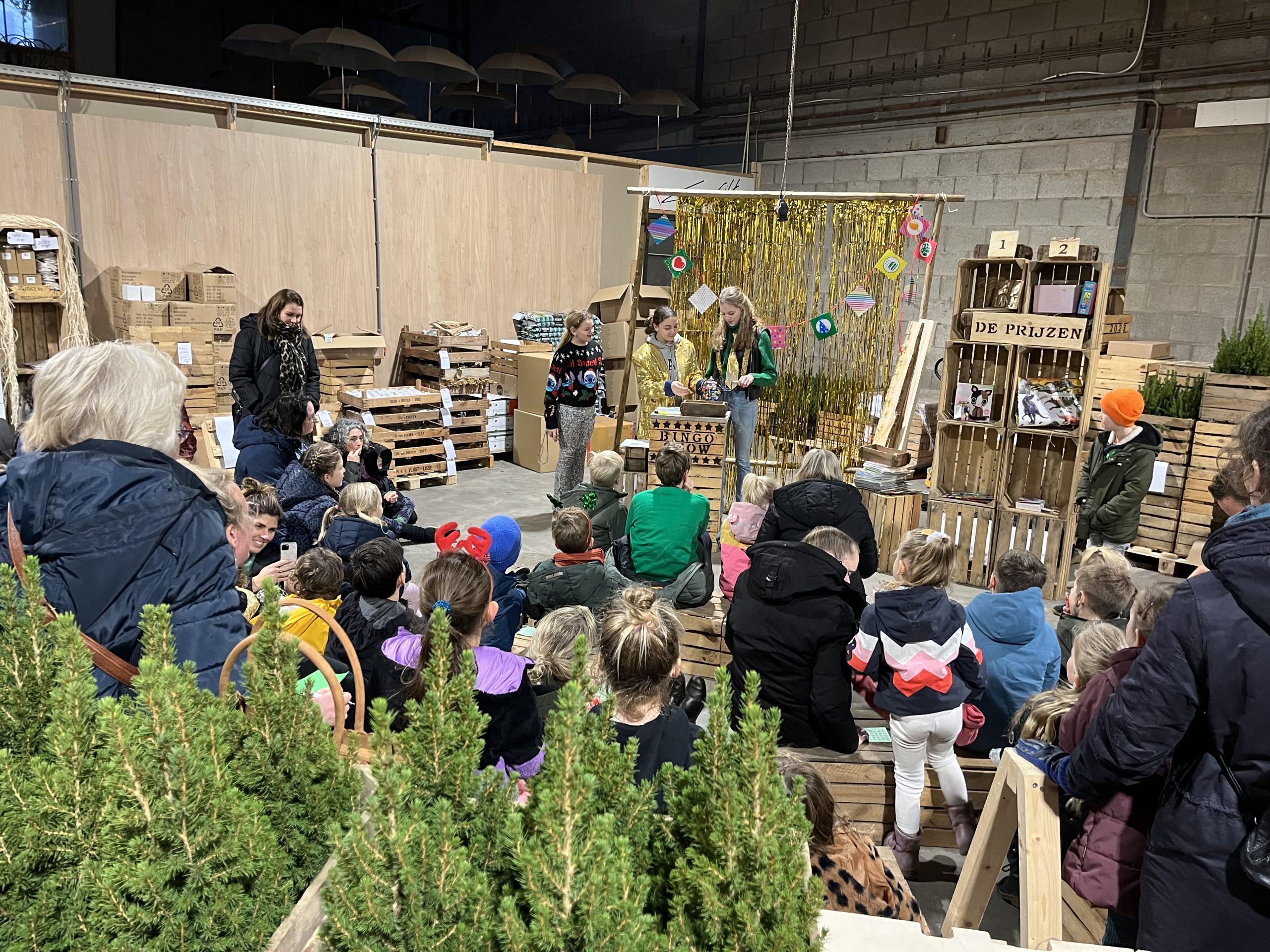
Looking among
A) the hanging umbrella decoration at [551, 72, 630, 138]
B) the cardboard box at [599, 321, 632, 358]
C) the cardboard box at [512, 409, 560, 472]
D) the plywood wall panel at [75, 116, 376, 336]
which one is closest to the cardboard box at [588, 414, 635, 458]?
the cardboard box at [512, 409, 560, 472]

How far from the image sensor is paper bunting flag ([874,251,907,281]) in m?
5.78

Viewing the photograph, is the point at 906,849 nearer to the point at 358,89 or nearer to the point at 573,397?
the point at 573,397

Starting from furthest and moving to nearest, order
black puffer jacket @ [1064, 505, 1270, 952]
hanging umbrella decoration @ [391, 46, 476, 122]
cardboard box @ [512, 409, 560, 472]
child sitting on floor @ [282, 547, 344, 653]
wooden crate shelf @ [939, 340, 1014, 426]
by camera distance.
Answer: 1. hanging umbrella decoration @ [391, 46, 476, 122]
2. cardboard box @ [512, 409, 560, 472]
3. wooden crate shelf @ [939, 340, 1014, 426]
4. child sitting on floor @ [282, 547, 344, 653]
5. black puffer jacket @ [1064, 505, 1270, 952]

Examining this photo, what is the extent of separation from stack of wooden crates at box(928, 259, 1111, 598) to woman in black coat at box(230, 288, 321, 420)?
4085 mm

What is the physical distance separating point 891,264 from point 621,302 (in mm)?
3889

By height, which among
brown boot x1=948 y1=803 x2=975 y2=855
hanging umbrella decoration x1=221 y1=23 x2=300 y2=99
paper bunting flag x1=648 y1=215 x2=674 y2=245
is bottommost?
brown boot x1=948 y1=803 x2=975 y2=855

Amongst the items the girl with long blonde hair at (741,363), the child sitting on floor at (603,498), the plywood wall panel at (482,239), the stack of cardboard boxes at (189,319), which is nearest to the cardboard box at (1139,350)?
the girl with long blonde hair at (741,363)

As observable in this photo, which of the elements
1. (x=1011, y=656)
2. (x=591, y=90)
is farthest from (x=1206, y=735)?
(x=591, y=90)

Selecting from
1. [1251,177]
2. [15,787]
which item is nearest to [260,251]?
[15,787]

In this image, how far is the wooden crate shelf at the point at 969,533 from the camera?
547 cm

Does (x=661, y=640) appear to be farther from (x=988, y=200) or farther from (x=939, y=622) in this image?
(x=988, y=200)

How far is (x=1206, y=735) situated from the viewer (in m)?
1.56

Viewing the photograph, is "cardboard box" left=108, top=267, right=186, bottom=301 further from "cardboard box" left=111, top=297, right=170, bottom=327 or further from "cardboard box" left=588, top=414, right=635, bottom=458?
"cardboard box" left=588, top=414, right=635, bottom=458

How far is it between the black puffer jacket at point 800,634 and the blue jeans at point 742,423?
10.3 ft
